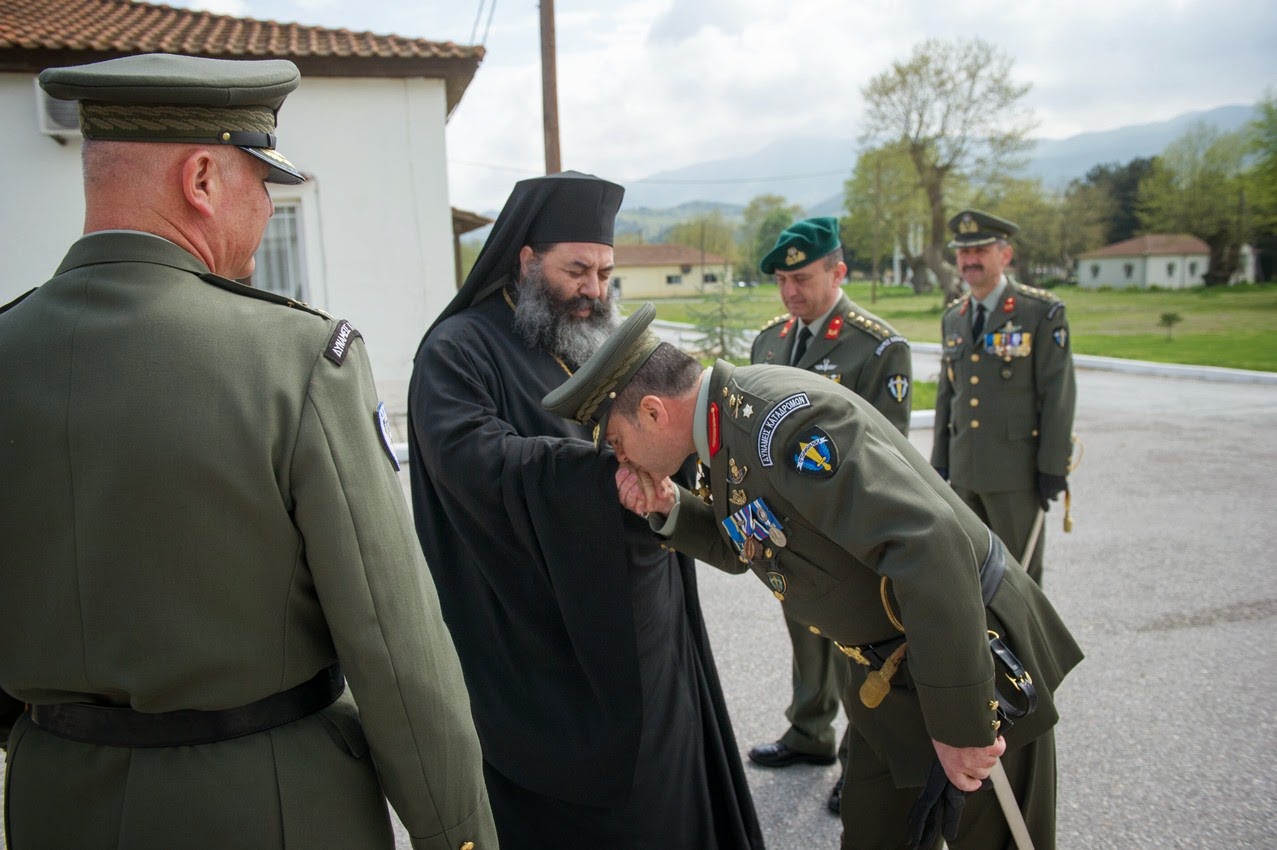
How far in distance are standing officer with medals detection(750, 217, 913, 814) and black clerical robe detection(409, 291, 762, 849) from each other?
97cm

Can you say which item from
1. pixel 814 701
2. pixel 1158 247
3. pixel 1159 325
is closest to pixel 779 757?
→ pixel 814 701

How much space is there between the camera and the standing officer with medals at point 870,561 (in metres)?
1.71

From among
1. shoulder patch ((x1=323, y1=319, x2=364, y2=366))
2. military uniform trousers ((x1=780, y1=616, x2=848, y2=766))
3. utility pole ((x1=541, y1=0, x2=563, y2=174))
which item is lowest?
military uniform trousers ((x1=780, y1=616, x2=848, y2=766))

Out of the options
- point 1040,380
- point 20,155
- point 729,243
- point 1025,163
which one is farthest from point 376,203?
point 729,243

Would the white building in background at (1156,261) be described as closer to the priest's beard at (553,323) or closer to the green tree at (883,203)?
the green tree at (883,203)

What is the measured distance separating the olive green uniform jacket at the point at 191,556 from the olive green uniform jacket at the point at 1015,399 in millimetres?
3969

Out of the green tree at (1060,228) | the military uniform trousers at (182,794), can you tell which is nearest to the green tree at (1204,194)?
the green tree at (1060,228)

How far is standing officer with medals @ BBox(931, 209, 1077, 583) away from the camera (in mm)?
4582

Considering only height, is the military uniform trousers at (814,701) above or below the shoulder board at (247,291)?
below

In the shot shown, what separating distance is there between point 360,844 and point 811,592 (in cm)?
106

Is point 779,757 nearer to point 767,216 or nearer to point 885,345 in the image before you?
point 885,345

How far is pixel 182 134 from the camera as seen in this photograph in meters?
1.26

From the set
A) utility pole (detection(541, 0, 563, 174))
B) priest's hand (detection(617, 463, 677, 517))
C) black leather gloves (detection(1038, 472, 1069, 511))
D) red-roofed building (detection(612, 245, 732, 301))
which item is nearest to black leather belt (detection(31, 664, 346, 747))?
priest's hand (detection(617, 463, 677, 517))

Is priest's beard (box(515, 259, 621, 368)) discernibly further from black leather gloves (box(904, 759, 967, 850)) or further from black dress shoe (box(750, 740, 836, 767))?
black dress shoe (box(750, 740, 836, 767))
